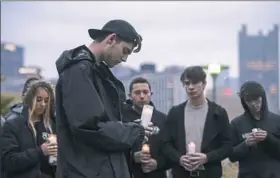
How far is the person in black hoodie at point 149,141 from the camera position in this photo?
5457mm

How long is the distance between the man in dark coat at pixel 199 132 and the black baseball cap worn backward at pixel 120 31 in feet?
6.16

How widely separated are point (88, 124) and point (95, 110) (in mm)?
92

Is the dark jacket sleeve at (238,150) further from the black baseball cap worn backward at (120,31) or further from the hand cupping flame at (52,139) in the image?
the black baseball cap worn backward at (120,31)

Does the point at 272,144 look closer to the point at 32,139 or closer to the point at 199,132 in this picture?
the point at 199,132

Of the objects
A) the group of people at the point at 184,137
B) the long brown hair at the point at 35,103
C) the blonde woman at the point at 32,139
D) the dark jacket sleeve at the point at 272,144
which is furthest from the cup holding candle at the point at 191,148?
the long brown hair at the point at 35,103

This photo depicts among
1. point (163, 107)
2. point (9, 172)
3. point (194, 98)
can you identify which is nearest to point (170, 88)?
point (163, 107)

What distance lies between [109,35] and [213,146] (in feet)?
7.46

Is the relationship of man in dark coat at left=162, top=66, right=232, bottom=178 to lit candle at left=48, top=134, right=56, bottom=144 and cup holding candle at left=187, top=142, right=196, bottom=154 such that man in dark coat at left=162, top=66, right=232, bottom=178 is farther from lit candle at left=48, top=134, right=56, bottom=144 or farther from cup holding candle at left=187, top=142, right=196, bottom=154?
lit candle at left=48, top=134, right=56, bottom=144

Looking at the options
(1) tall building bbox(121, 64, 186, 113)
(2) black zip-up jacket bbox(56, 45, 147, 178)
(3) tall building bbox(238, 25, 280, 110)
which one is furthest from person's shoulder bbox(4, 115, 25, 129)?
(3) tall building bbox(238, 25, 280, 110)

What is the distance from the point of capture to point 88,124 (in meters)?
3.11

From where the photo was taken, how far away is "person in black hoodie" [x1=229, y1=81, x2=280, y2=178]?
16.7ft

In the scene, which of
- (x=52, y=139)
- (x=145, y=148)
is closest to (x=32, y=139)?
(x=52, y=139)

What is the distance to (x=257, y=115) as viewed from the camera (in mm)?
5230

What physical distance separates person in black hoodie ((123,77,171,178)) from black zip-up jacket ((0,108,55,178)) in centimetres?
92
